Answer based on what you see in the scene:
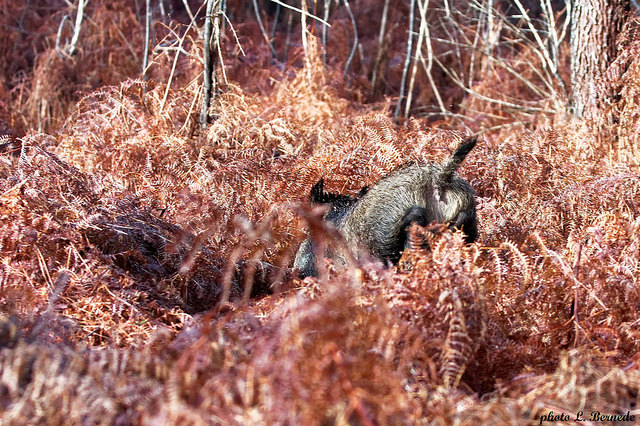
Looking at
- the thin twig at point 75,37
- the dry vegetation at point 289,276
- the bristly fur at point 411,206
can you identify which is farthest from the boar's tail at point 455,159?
the thin twig at point 75,37

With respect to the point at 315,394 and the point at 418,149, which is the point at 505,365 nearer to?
the point at 315,394

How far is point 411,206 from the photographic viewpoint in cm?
373

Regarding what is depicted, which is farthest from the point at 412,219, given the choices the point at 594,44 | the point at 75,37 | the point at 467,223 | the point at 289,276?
the point at 75,37

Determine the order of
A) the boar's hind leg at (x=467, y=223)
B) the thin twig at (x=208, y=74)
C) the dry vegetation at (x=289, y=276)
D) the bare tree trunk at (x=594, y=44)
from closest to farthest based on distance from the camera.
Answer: the dry vegetation at (x=289, y=276), the boar's hind leg at (x=467, y=223), the thin twig at (x=208, y=74), the bare tree trunk at (x=594, y=44)

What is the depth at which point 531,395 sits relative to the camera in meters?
2.40

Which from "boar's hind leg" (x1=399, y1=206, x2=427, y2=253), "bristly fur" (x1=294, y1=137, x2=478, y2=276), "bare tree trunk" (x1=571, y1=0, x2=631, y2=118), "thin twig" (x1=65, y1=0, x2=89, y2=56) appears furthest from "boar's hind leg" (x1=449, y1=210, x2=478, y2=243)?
"thin twig" (x1=65, y1=0, x2=89, y2=56)

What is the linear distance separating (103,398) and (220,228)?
2519 millimetres

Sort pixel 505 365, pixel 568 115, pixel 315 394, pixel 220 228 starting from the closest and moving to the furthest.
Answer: pixel 315 394, pixel 505 365, pixel 220 228, pixel 568 115

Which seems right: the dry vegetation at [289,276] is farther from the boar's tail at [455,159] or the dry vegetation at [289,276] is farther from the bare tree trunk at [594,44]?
the boar's tail at [455,159]

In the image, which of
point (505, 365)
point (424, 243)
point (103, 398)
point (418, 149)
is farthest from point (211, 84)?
point (103, 398)

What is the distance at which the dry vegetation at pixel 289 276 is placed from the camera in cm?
209

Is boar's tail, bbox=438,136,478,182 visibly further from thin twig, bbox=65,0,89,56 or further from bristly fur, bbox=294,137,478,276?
thin twig, bbox=65,0,89,56

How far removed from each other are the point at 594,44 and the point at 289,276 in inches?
154

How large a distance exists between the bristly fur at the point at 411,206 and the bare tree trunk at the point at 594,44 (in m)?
3.27
